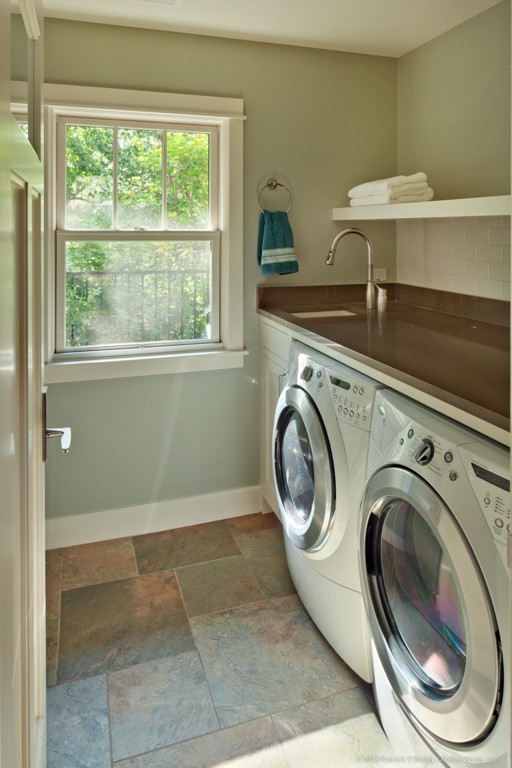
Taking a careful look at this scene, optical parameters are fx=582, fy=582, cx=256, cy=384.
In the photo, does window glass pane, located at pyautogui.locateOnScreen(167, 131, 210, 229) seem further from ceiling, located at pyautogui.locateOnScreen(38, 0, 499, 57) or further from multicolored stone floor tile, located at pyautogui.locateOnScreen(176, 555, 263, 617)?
multicolored stone floor tile, located at pyautogui.locateOnScreen(176, 555, 263, 617)

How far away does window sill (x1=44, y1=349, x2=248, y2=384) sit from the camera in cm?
273

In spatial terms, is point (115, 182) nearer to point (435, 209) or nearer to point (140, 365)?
point (140, 365)

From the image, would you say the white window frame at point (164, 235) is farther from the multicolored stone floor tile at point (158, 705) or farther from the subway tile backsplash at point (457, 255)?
the multicolored stone floor tile at point (158, 705)

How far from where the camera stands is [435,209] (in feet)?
7.73

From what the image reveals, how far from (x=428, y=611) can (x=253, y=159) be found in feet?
7.53

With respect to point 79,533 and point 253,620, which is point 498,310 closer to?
point 253,620

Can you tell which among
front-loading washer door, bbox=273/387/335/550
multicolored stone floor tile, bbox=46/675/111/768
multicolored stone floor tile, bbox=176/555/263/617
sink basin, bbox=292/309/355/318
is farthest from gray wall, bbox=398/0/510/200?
multicolored stone floor tile, bbox=46/675/111/768

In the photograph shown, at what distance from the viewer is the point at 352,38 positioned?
9.23 ft

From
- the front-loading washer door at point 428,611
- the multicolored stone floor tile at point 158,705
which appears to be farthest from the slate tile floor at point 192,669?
the front-loading washer door at point 428,611

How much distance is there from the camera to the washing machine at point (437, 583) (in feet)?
3.81

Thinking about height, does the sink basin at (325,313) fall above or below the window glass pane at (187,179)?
below

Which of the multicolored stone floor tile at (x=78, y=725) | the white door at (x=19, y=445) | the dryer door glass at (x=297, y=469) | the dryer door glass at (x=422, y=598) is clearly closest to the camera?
the white door at (x=19, y=445)

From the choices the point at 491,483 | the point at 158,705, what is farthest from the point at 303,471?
the point at 491,483

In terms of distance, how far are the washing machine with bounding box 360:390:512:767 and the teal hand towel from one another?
135cm
